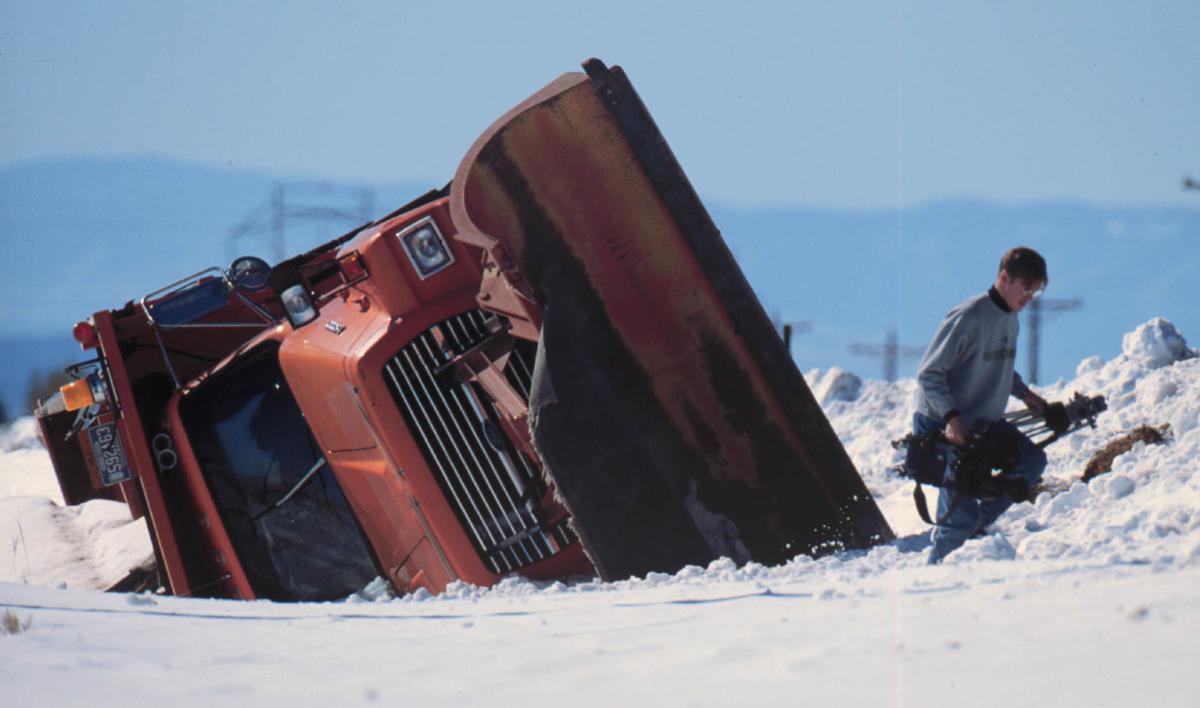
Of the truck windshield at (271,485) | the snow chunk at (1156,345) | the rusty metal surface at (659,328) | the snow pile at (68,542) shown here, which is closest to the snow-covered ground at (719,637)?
the rusty metal surface at (659,328)

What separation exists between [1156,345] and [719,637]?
10155mm

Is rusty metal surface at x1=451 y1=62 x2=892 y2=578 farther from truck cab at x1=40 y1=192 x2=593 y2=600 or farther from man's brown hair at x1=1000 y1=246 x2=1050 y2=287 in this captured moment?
man's brown hair at x1=1000 y1=246 x2=1050 y2=287

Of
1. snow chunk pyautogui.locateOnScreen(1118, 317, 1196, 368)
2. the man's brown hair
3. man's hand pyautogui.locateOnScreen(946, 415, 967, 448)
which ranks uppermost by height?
the man's brown hair

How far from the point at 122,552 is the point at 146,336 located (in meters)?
3.32

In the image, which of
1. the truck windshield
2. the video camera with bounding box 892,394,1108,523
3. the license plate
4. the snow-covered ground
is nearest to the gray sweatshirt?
the video camera with bounding box 892,394,1108,523

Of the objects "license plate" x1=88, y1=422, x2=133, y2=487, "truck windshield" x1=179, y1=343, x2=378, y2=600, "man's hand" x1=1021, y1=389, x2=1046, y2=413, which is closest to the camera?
"man's hand" x1=1021, y1=389, x2=1046, y2=413

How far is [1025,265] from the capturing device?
6070 mm

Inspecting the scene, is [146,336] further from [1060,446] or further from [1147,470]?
[1060,446]

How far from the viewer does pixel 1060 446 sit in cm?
1142

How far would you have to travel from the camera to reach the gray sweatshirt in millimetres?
6141

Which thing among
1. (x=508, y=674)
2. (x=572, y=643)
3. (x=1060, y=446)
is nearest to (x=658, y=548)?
(x=572, y=643)

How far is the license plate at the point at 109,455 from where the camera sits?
9.05 meters

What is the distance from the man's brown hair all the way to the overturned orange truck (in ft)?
3.71

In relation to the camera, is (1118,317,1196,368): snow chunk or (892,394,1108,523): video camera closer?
(892,394,1108,523): video camera
